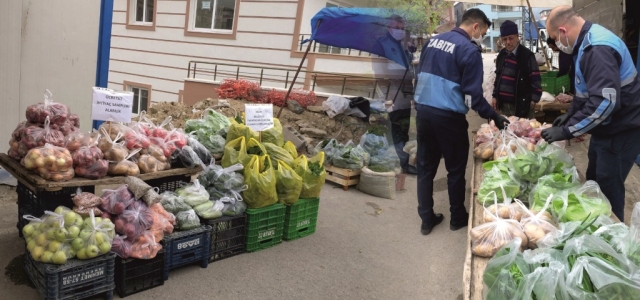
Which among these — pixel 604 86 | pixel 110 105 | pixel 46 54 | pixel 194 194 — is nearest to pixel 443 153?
pixel 604 86

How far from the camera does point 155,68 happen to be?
9484 mm

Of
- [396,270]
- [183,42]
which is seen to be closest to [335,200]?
[396,270]

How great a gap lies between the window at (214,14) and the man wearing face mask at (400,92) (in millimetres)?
2911

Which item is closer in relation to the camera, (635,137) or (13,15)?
(635,137)

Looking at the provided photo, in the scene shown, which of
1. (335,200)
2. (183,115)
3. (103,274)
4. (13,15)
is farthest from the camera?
(183,115)

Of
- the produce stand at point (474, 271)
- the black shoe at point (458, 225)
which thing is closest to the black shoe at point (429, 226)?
the black shoe at point (458, 225)

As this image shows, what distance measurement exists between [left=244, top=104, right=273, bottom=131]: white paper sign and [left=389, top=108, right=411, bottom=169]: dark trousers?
338cm

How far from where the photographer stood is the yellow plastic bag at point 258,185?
166 inches

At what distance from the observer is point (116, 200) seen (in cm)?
335

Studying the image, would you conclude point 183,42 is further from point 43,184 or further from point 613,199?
point 613,199

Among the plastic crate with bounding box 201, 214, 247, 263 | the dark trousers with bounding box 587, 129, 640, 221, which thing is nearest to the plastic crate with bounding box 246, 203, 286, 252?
the plastic crate with bounding box 201, 214, 247, 263

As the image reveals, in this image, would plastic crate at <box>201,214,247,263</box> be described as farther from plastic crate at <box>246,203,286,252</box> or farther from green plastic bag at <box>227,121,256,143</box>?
green plastic bag at <box>227,121,256,143</box>

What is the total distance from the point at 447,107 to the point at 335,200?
7.69 feet

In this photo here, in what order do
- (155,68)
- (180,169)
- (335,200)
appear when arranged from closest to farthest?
(180,169)
(335,200)
(155,68)
